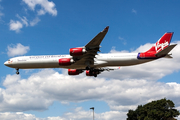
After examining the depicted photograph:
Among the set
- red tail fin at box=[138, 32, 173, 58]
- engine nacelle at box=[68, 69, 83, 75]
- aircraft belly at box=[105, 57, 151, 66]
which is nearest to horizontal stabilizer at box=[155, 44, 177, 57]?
red tail fin at box=[138, 32, 173, 58]

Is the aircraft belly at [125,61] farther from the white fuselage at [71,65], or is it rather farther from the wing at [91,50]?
the wing at [91,50]

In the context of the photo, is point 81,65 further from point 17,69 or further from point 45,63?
point 17,69

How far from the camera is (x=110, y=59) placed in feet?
144

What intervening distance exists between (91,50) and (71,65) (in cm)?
607

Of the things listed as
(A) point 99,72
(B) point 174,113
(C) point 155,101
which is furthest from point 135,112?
(A) point 99,72

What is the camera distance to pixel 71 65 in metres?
44.5

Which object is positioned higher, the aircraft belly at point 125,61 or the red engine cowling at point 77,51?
the red engine cowling at point 77,51

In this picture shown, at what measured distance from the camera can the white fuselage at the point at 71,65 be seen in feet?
143

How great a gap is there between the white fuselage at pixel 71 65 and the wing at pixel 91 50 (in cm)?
106

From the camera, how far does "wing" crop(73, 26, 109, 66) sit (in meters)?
36.8

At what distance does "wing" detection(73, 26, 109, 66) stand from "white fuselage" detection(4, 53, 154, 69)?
1.06 m

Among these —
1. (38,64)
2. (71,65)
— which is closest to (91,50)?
(71,65)

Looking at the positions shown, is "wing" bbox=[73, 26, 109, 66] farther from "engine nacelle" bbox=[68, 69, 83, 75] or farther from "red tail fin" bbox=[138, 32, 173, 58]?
"red tail fin" bbox=[138, 32, 173, 58]

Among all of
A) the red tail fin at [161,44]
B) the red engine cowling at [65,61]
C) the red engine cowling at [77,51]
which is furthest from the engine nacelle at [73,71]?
the red tail fin at [161,44]
